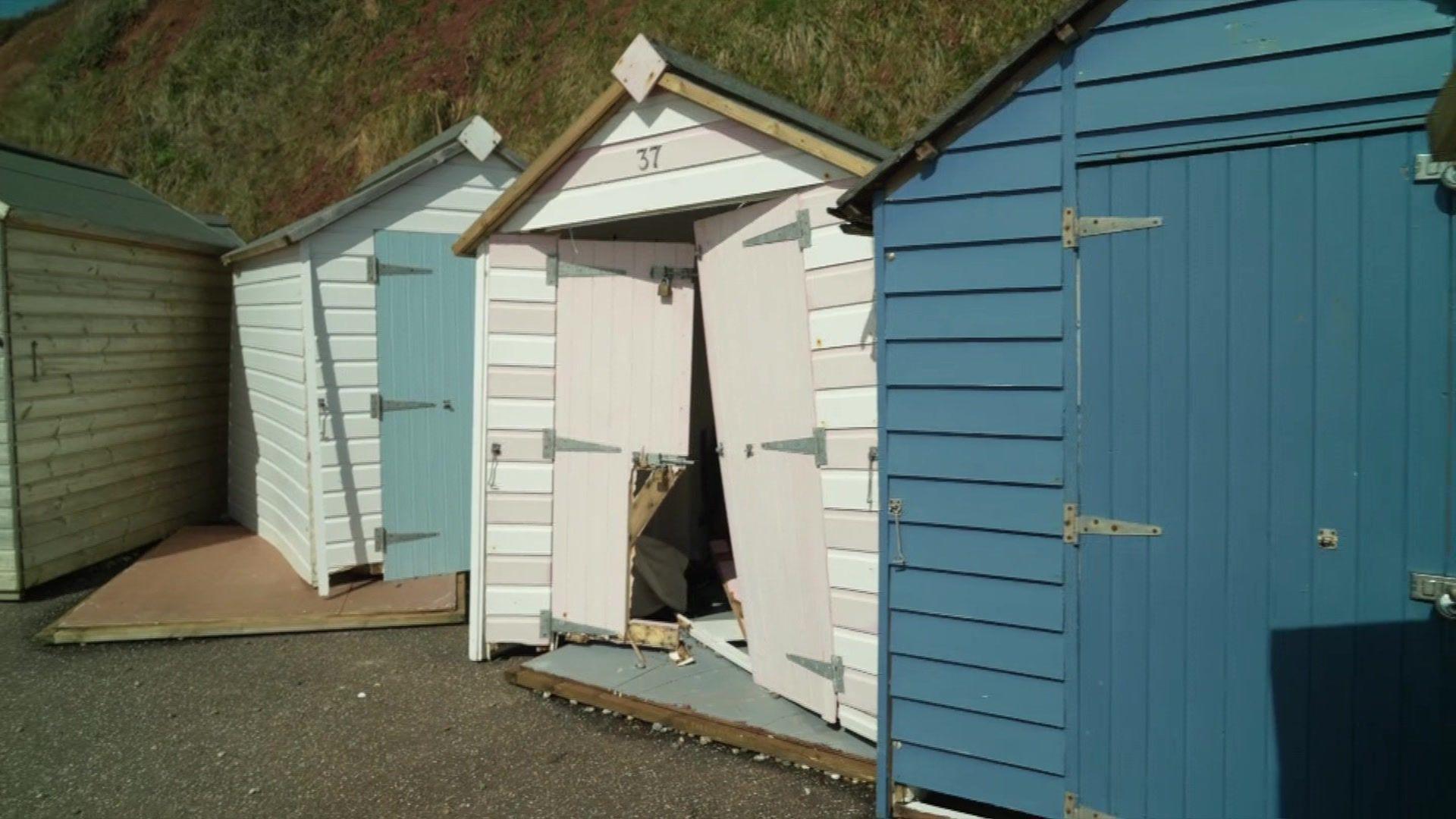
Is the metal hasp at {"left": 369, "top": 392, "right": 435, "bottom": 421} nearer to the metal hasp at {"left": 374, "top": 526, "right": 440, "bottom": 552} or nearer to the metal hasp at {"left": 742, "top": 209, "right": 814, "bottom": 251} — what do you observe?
the metal hasp at {"left": 374, "top": 526, "right": 440, "bottom": 552}

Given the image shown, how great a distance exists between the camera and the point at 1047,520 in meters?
3.95

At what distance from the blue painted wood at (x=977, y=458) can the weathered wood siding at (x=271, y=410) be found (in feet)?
17.0

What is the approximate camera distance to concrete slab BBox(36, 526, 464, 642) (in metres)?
7.24

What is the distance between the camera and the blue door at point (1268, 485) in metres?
3.29

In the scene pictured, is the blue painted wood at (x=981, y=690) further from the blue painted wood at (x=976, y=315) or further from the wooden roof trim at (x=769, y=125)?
the wooden roof trim at (x=769, y=125)

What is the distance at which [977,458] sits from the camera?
4.08m

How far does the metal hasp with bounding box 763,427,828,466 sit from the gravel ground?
4.82 ft

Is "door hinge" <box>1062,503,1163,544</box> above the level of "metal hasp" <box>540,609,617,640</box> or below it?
above

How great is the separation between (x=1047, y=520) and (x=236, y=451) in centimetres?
882

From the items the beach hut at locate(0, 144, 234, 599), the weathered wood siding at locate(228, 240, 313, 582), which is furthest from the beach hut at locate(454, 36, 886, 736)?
the beach hut at locate(0, 144, 234, 599)

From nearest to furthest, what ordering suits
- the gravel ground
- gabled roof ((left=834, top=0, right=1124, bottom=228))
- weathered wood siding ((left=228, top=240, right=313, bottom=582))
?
gabled roof ((left=834, top=0, right=1124, bottom=228)) → the gravel ground → weathered wood siding ((left=228, top=240, right=313, bottom=582))

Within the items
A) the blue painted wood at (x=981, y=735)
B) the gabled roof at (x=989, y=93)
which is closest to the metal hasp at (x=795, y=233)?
the gabled roof at (x=989, y=93)

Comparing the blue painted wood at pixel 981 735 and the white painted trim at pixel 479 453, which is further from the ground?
the white painted trim at pixel 479 453

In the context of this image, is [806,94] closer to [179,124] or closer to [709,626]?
[709,626]
